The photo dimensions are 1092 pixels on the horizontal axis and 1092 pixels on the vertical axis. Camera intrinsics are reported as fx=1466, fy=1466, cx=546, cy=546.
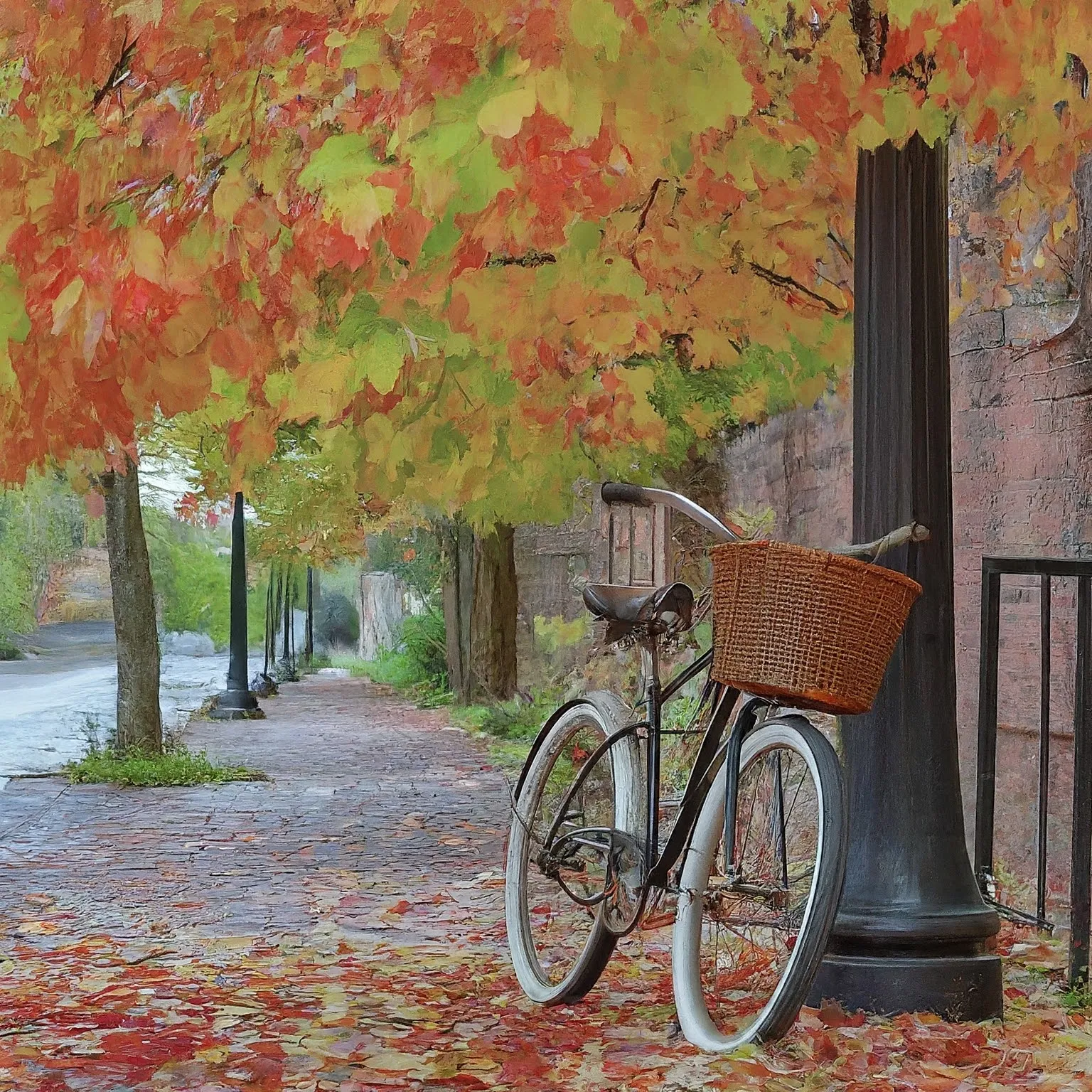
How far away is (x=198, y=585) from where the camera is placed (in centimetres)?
4803

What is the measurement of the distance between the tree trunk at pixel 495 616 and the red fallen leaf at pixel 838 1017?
44.3 feet

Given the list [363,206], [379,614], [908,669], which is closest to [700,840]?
[908,669]

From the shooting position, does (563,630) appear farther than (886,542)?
Yes

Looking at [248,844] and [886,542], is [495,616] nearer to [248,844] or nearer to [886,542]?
[248,844]

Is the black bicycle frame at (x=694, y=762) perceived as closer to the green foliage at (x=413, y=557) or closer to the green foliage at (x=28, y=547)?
the green foliage at (x=413, y=557)

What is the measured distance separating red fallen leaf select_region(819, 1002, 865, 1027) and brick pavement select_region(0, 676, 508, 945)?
8.09ft

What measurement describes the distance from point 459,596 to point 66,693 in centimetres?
661

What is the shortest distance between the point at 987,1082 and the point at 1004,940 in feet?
5.55

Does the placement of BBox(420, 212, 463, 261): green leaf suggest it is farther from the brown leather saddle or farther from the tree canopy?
the brown leather saddle

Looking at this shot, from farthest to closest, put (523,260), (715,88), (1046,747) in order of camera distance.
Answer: (523,260) < (1046,747) < (715,88)

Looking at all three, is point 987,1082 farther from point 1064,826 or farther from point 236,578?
point 236,578

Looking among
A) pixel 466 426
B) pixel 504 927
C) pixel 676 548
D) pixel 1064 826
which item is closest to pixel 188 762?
pixel 676 548

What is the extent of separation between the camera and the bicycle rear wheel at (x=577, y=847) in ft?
13.5

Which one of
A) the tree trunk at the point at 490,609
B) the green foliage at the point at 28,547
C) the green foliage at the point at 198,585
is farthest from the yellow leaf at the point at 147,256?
the green foliage at the point at 198,585
